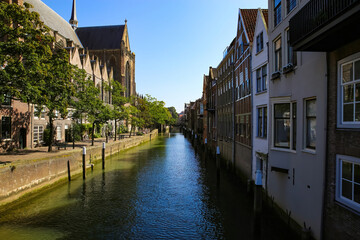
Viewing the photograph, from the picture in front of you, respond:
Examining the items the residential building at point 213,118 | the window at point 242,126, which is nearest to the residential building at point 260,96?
the window at point 242,126

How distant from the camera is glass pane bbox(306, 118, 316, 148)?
29.9 ft

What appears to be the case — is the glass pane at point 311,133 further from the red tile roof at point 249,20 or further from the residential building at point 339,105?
the red tile roof at point 249,20

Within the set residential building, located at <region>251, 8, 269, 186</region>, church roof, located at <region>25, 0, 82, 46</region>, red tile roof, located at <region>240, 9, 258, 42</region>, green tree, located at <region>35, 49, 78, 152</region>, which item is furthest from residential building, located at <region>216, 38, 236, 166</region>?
church roof, located at <region>25, 0, 82, 46</region>

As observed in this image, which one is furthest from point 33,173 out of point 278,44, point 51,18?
point 51,18

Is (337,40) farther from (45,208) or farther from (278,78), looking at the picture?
(45,208)

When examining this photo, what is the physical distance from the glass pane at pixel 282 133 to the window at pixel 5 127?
23.7 m

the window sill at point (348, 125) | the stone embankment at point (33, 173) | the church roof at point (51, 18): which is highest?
the church roof at point (51, 18)

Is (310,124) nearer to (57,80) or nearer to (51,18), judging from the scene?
(57,80)

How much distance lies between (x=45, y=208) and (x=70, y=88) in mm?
11075

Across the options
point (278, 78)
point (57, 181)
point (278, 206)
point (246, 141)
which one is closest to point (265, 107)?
point (278, 78)

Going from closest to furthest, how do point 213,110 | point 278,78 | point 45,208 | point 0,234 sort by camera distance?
1. point 0,234
2. point 278,78
3. point 45,208
4. point 213,110

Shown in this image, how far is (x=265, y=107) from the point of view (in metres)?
14.8

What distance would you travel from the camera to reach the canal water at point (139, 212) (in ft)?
35.8

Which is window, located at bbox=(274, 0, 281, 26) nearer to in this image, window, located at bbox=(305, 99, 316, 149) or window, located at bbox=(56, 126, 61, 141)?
window, located at bbox=(305, 99, 316, 149)
